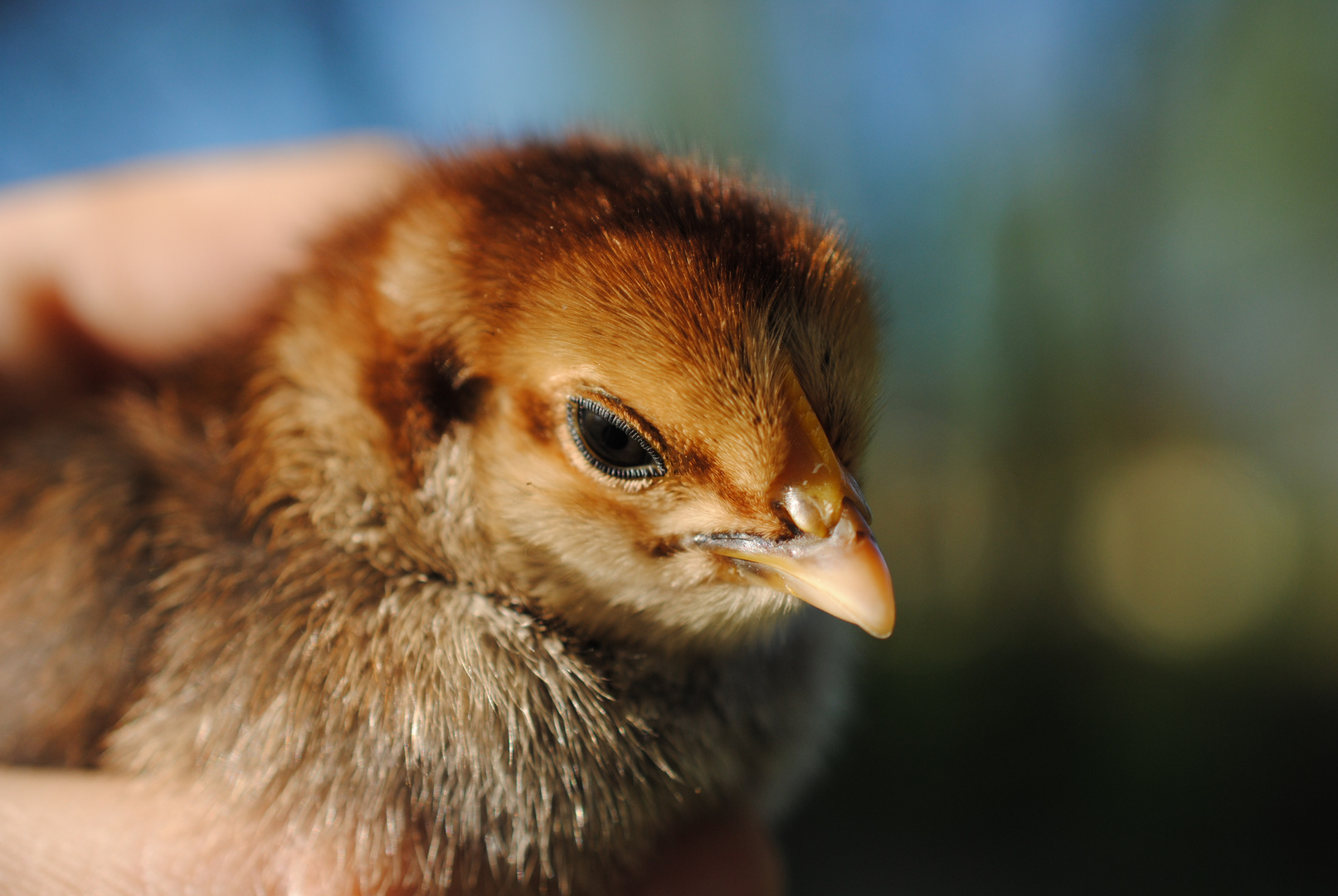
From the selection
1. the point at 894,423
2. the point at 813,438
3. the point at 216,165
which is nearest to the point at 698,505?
the point at 813,438

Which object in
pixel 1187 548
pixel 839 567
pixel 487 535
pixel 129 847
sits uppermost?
pixel 1187 548

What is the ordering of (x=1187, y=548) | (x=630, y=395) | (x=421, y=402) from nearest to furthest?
(x=630, y=395) < (x=421, y=402) < (x=1187, y=548)

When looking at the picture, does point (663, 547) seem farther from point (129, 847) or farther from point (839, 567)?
point (129, 847)

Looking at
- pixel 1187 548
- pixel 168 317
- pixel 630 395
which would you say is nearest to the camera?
pixel 630 395

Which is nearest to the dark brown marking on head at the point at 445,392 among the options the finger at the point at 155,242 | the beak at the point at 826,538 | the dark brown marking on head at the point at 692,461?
the dark brown marking on head at the point at 692,461

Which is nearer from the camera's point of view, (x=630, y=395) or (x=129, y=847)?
(x=630, y=395)

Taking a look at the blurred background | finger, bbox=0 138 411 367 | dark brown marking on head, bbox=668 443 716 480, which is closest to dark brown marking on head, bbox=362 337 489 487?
dark brown marking on head, bbox=668 443 716 480

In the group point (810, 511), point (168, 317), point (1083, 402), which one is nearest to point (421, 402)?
point (810, 511)

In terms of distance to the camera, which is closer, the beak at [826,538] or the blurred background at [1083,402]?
the beak at [826,538]

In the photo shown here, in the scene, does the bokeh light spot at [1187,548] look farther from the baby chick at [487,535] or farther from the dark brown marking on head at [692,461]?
the dark brown marking on head at [692,461]
